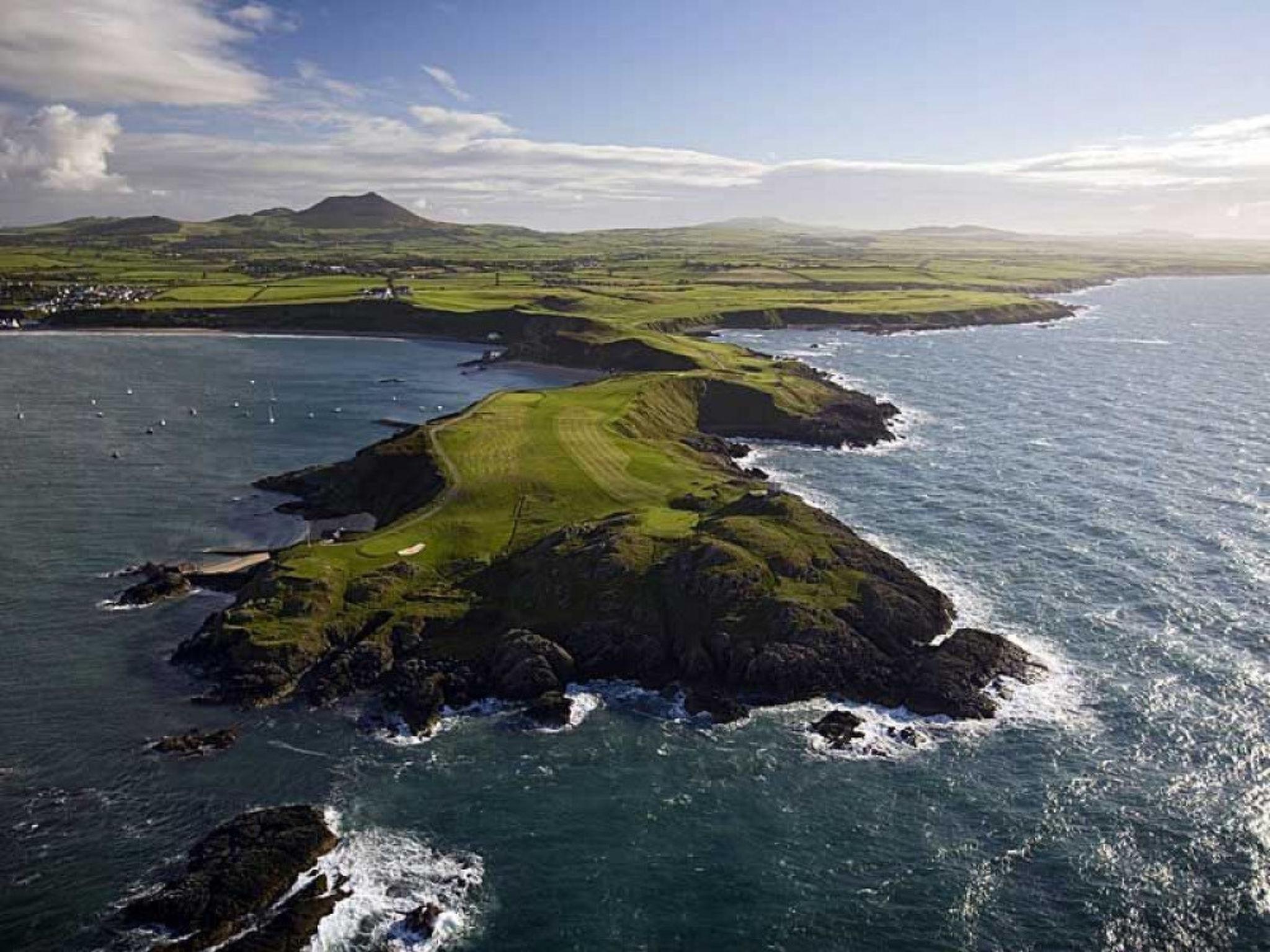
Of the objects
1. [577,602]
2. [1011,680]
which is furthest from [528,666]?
[1011,680]

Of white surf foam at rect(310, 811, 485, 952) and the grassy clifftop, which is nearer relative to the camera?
white surf foam at rect(310, 811, 485, 952)

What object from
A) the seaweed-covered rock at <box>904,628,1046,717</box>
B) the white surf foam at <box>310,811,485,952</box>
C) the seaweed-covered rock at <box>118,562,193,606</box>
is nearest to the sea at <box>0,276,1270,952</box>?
the white surf foam at <box>310,811,485,952</box>

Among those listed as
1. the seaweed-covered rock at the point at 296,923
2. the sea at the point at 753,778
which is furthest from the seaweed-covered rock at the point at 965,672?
the seaweed-covered rock at the point at 296,923

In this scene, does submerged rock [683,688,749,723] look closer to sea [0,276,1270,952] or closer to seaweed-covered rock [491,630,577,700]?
sea [0,276,1270,952]

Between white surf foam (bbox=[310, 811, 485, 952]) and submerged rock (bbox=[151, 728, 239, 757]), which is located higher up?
submerged rock (bbox=[151, 728, 239, 757])

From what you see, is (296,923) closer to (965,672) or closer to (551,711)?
(551,711)

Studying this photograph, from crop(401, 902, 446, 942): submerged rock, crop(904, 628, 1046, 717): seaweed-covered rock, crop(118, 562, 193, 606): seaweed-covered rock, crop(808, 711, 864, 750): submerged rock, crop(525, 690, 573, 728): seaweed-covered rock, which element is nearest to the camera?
crop(401, 902, 446, 942): submerged rock

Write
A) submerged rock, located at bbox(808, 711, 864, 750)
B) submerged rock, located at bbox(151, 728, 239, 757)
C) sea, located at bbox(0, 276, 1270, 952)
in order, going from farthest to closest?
submerged rock, located at bbox(808, 711, 864, 750), submerged rock, located at bbox(151, 728, 239, 757), sea, located at bbox(0, 276, 1270, 952)

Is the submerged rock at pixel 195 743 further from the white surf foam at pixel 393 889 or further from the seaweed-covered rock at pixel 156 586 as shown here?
the seaweed-covered rock at pixel 156 586

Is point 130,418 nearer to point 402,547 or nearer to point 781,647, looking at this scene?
point 402,547
